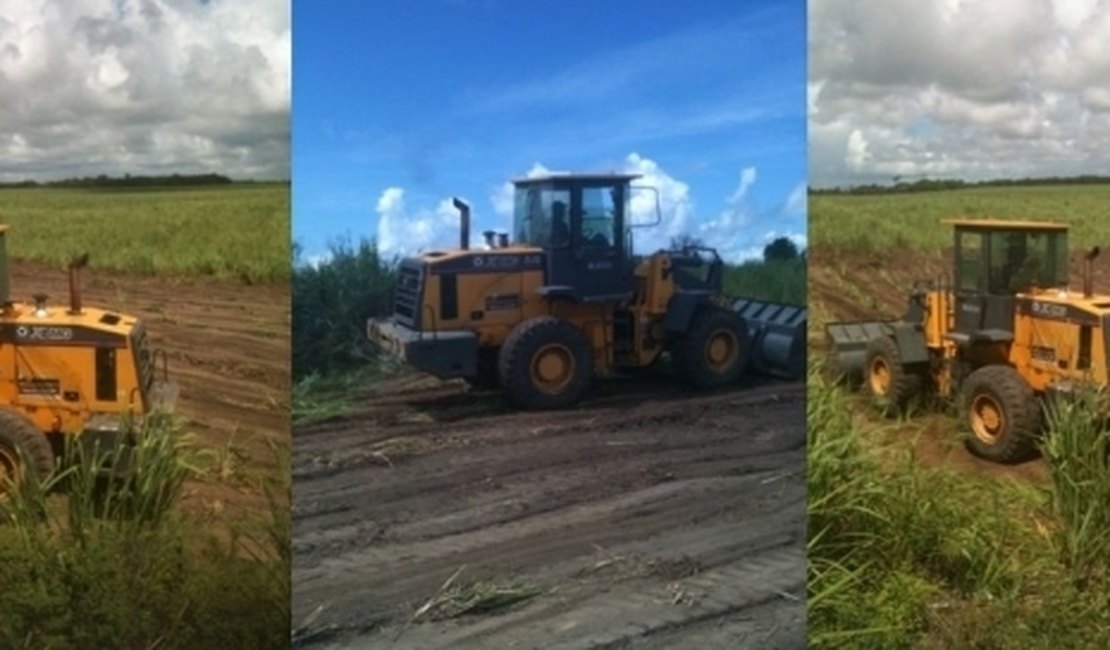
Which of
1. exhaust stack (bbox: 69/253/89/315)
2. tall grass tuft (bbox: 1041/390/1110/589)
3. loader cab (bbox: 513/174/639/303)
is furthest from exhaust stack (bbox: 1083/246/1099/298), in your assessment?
exhaust stack (bbox: 69/253/89/315)

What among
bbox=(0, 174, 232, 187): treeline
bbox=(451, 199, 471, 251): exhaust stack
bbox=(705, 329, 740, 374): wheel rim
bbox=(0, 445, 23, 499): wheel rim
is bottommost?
bbox=(0, 445, 23, 499): wheel rim

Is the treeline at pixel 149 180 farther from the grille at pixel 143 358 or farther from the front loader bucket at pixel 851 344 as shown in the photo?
the front loader bucket at pixel 851 344

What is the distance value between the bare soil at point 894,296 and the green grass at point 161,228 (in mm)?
2303

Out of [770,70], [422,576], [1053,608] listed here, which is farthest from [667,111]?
[1053,608]

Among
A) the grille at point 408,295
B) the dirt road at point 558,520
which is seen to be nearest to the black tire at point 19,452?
the dirt road at point 558,520

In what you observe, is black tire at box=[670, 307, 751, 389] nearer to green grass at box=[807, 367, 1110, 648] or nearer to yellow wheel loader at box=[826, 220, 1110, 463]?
green grass at box=[807, 367, 1110, 648]

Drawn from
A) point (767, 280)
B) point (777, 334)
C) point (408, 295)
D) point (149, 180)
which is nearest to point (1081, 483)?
point (777, 334)

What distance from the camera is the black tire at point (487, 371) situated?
5770 mm

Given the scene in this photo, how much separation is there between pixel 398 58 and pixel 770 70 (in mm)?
1514

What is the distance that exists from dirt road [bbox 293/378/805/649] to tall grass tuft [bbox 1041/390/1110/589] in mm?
1153

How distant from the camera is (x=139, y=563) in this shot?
5.43 metres

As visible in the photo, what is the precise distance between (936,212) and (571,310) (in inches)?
69.9

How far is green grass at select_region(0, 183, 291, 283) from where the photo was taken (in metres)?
5.45

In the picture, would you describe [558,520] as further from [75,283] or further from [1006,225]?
[1006,225]
